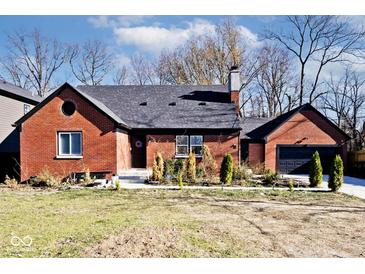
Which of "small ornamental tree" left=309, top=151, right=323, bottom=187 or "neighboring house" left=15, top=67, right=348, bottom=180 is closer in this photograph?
"small ornamental tree" left=309, top=151, right=323, bottom=187

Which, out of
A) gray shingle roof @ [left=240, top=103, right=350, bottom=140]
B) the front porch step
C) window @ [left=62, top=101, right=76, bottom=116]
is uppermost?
window @ [left=62, top=101, right=76, bottom=116]

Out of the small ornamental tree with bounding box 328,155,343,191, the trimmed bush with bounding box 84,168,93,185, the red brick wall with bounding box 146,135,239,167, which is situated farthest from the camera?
the red brick wall with bounding box 146,135,239,167

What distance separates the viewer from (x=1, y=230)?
738cm

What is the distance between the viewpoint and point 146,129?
67.4ft

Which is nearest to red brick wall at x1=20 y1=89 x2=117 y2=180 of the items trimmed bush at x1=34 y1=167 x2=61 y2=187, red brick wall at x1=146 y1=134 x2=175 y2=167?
trimmed bush at x1=34 y1=167 x2=61 y2=187

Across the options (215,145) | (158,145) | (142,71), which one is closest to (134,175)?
(158,145)

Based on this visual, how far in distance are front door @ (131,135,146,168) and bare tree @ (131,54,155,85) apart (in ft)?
81.9

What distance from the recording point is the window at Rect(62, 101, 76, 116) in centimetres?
1753

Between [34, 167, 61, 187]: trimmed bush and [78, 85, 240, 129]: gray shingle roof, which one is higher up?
[78, 85, 240, 129]: gray shingle roof

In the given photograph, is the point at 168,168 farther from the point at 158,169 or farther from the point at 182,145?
the point at 182,145

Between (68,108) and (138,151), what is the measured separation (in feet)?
18.9

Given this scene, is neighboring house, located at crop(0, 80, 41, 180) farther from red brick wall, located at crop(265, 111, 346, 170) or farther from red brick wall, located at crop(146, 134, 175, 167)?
red brick wall, located at crop(265, 111, 346, 170)

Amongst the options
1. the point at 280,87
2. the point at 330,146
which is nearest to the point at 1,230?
the point at 330,146

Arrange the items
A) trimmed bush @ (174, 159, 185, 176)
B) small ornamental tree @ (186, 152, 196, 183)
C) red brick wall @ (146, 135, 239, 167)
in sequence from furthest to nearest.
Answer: red brick wall @ (146, 135, 239, 167) → trimmed bush @ (174, 159, 185, 176) → small ornamental tree @ (186, 152, 196, 183)
